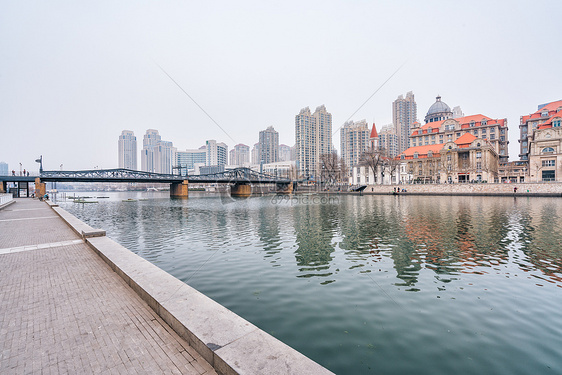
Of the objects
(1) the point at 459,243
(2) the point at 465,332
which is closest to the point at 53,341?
(2) the point at 465,332

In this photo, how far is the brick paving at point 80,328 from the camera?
12.5ft

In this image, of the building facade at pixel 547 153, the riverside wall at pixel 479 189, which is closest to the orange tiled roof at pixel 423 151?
the riverside wall at pixel 479 189

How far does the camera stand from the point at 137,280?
656 cm

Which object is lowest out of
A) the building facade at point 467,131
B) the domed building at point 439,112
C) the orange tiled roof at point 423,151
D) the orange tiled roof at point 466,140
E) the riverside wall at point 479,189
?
the riverside wall at point 479,189

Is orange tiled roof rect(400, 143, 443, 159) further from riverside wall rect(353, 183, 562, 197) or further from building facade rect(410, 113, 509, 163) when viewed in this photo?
riverside wall rect(353, 183, 562, 197)

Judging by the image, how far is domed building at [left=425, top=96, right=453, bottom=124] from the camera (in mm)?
126625

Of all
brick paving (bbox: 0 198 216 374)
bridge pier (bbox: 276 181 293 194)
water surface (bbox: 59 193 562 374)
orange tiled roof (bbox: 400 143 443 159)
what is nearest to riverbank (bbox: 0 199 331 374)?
brick paving (bbox: 0 198 216 374)

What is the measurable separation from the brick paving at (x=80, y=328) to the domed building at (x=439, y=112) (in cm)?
15061

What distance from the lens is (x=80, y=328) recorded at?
4.87 metres

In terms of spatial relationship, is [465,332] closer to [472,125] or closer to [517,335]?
[517,335]

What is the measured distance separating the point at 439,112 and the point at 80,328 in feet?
503

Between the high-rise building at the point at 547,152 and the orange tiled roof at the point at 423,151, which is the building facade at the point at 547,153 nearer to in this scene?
the high-rise building at the point at 547,152

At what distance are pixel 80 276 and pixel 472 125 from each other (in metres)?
132

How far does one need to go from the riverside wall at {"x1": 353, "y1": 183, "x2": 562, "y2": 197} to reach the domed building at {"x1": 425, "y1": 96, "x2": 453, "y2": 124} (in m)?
67.1
